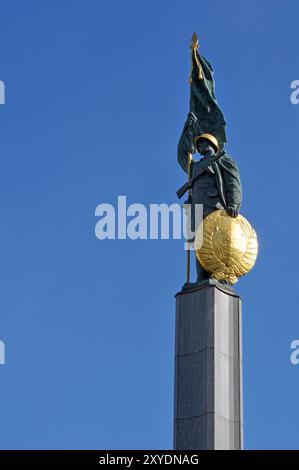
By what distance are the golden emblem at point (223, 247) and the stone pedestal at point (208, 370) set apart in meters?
0.74

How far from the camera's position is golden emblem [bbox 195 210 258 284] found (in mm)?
31812

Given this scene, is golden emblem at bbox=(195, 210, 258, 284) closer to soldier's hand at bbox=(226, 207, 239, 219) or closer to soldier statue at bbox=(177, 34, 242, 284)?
soldier's hand at bbox=(226, 207, 239, 219)

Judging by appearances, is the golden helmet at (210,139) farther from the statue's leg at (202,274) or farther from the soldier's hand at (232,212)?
the statue's leg at (202,274)

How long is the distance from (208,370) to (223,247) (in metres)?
3.12

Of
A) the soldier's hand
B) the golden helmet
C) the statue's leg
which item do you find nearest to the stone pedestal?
the statue's leg

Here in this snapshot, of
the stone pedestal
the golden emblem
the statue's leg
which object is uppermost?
the golden emblem

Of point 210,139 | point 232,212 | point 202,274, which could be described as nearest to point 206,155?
point 210,139

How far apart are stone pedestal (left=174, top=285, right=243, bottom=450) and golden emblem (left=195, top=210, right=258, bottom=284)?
29.1 inches

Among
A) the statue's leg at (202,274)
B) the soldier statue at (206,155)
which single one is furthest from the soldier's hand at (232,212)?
the statue's leg at (202,274)

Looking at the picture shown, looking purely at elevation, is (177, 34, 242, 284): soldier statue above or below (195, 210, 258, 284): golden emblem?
above

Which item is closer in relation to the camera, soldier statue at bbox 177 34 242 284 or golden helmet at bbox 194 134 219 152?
soldier statue at bbox 177 34 242 284

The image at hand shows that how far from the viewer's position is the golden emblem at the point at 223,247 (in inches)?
1252
